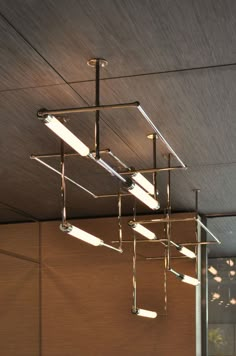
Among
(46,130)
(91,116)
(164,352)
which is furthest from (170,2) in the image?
(164,352)

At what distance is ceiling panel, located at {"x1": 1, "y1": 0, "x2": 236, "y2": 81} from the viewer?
2.47 meters

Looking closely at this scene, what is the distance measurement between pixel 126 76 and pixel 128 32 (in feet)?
1.46

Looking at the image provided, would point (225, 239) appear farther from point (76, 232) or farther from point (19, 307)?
point (76, 232)

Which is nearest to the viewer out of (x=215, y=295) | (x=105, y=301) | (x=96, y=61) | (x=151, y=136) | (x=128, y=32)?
(x=128, y=32)

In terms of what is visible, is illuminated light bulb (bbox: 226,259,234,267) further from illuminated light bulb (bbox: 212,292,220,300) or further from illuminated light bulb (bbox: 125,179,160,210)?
illuminated light bulb (bbox: 125,179,160,210)

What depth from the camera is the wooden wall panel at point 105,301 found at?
6.31 m

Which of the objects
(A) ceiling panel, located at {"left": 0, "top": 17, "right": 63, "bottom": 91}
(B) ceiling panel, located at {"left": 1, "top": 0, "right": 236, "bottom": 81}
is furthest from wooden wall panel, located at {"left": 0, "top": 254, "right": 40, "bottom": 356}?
(B) ceiling panel, located at {"left": 1, "top": 0, "right": 236, "bottom": 81}

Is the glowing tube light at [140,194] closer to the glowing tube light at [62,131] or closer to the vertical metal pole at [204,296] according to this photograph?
the glowing tube light at [62,131]

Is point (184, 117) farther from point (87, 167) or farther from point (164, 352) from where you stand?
point (164, 352)

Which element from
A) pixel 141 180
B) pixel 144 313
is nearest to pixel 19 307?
pixel 144 313

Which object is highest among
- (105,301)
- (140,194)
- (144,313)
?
(140,194)

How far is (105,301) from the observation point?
6602mm

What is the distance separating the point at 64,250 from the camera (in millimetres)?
6875

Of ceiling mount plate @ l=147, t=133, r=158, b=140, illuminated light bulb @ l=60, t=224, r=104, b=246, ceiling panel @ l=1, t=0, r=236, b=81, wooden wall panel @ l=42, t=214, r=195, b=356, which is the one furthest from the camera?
wooden wall panel @ l=42, t=214, r=195, b=356
